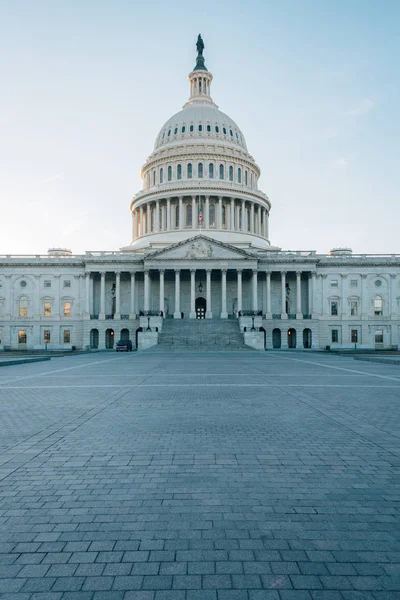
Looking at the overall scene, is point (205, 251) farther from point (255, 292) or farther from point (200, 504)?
point (200, 504)

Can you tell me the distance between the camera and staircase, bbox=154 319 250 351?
5578 cm

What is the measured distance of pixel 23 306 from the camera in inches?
2980

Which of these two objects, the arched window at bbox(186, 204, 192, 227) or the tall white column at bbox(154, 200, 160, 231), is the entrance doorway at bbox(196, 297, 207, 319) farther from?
the tall white column at bbox(154, 200, 160, 231)

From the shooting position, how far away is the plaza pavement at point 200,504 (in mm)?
4152

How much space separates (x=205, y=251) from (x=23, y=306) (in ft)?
106

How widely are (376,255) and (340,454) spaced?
7489cm

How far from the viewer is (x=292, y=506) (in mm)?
5781

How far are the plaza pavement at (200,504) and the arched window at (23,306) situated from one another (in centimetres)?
6774

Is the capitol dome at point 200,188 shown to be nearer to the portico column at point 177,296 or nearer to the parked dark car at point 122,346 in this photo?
the portico column at point 177,296

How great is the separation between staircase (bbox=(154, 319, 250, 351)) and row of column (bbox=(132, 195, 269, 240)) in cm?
2762

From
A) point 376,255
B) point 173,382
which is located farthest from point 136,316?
point 173,382

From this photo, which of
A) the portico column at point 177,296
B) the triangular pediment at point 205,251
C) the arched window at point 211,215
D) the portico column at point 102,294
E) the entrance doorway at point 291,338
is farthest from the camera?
the arched window at point 211,215

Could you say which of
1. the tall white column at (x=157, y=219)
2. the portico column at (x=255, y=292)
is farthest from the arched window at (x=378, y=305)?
the tall white column at (x=157, y=219)

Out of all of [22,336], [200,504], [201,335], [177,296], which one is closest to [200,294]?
[177,296]
